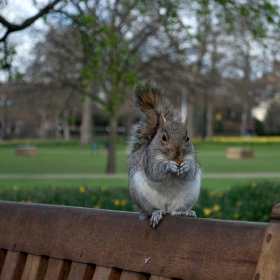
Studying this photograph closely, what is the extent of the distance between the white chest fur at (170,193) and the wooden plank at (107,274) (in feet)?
1.24

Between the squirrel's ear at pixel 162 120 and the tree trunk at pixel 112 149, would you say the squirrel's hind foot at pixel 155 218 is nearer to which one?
the squirrel's ear at pixel 162 120

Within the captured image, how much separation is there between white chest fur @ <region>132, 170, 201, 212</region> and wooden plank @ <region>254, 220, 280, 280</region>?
2.87 feet

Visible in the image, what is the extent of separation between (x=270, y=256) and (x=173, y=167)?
865 mm

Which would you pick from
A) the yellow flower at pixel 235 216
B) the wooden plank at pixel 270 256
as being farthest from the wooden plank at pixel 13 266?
the yellow flower at pixel 235 216

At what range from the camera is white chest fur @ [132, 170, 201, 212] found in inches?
113

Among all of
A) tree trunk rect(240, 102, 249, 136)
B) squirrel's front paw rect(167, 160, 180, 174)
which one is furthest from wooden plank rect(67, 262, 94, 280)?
tree trunk rect(240, 102, 249, 136)

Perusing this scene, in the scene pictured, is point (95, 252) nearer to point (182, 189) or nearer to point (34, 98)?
point (182, 189)

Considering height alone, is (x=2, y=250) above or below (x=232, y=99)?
below

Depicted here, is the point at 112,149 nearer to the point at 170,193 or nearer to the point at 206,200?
the point at 206,200

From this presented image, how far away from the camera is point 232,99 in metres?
53.2

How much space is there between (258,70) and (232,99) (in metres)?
6.25

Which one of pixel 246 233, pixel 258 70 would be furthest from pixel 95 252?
pixel 258 70

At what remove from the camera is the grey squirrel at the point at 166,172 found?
2.83 m

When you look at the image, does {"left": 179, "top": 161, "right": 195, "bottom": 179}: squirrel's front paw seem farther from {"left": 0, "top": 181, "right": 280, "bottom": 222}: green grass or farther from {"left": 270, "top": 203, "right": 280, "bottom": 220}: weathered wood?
{"left": 0, "top": 181, "right": 280, "bottom": 222}: green grass
